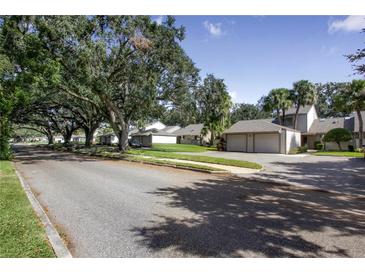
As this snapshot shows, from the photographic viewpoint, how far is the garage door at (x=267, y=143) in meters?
31.6

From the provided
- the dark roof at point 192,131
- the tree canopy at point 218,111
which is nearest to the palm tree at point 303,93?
the tree canopy at point 218,111

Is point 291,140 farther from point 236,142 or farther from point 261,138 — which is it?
point 236,142

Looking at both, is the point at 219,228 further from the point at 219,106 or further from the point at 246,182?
the point at 219,106

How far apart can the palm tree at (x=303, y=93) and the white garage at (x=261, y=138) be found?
8.13 meters

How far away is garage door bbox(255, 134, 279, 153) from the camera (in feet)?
104

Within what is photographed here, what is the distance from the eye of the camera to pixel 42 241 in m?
4.84

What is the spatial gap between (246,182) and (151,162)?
8183 mm

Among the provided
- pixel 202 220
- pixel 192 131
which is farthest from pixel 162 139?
pixel 202 220

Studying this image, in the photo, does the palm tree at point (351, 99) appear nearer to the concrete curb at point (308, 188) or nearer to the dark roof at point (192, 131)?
the concrete curb at point (308, 188)

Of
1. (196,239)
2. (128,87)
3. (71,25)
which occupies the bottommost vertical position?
(196,239)

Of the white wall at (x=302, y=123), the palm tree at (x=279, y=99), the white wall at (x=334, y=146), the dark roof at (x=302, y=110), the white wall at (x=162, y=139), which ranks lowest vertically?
the white wall at (x=334, y=146)

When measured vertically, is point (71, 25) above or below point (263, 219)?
above

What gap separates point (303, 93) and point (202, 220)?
3898 centimetres

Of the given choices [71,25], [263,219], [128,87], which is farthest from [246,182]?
[128,87]
